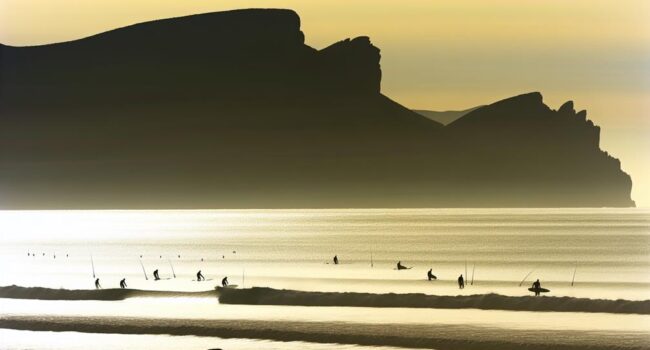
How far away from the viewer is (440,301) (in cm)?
5788

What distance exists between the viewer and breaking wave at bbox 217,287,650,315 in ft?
179

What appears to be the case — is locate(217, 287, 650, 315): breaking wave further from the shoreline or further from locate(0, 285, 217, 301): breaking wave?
locate(0, 285, 217, 301): breaking wave

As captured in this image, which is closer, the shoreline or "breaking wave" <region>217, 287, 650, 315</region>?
"breaking wave" <region>217, 287, 650, 315</region>

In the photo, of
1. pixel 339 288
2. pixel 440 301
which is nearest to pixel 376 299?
pixel 440 301

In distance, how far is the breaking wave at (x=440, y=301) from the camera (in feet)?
179

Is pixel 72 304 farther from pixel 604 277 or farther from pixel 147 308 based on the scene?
pixel 604 277

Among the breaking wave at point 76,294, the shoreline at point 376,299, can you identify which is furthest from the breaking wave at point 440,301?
the breaking wave at point 76,294

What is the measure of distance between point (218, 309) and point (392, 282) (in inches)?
990

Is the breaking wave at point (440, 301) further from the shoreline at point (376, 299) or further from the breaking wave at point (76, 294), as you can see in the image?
the breaking wave at point (76, 294)

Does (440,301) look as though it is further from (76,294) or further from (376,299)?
(76,294)

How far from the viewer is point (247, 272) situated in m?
95.8

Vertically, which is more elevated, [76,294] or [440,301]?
[76,294]

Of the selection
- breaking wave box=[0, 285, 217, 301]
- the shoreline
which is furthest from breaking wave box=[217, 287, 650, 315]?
breaking wave box=[0, 285, 217, 301]

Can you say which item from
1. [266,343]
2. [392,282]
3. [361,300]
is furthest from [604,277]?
[266,343]
